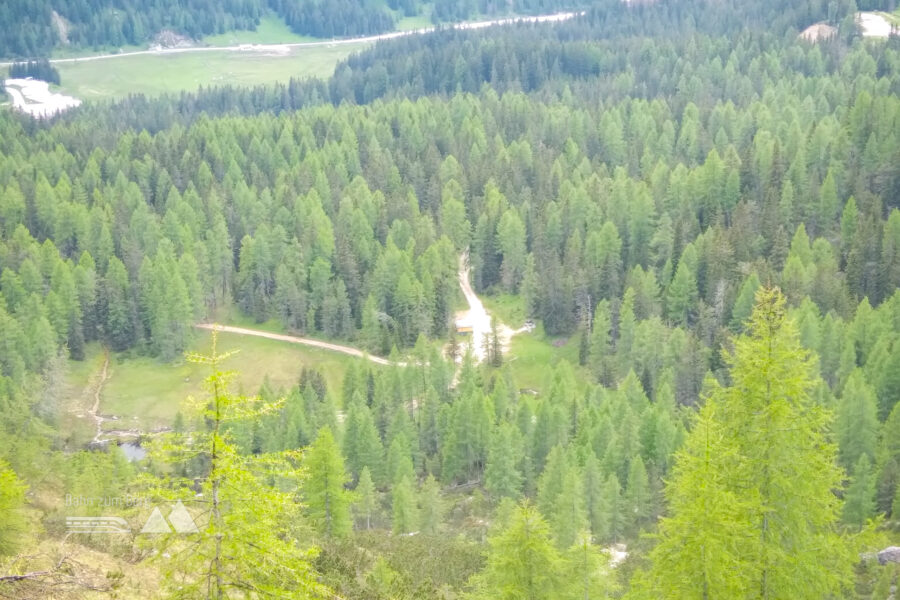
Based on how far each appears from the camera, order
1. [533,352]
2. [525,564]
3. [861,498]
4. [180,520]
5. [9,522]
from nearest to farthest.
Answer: [525,564] < [180,520] < [9,522] < [861,498] < [533,352]

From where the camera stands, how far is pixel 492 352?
131 metres

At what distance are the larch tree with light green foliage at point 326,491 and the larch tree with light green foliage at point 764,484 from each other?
4089cm

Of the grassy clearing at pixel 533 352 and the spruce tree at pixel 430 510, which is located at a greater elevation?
the spruce tree at pixel 430 510

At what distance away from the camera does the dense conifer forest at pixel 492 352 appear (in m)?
30.2

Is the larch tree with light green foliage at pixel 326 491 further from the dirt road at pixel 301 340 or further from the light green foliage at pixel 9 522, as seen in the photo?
the dirt road at pixel 301 340

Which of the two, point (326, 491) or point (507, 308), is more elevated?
point (326, 491)

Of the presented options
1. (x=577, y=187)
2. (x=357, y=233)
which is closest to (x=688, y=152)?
(x=577, y=187)

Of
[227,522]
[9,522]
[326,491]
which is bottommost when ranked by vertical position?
[326,491]

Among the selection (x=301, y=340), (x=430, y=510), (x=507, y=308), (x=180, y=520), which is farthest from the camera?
(x=507, y=308)

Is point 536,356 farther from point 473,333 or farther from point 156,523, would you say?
point 156,523

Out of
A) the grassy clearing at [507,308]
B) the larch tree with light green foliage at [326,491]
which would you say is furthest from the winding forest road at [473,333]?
the larch tree with light green foliage at [326,491]

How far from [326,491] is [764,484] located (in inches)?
1713

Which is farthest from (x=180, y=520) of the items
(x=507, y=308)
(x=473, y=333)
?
(x=507, y=308)

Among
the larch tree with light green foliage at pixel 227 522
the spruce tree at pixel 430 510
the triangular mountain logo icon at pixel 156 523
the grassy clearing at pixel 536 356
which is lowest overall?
the grassy clearing at pixel 536 356
